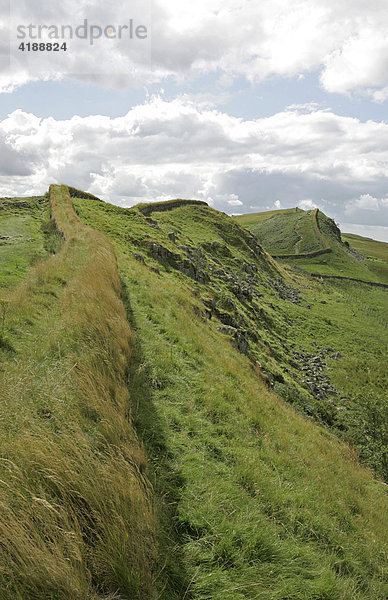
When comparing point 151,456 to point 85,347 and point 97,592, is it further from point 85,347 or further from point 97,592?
point 85,347

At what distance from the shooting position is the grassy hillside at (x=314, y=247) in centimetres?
9421

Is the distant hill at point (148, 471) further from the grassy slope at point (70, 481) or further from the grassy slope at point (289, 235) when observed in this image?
the grassy slope at point (289, 235)

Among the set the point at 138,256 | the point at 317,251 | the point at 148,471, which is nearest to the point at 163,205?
the point at 138,256

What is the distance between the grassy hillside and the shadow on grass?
86.8 metres

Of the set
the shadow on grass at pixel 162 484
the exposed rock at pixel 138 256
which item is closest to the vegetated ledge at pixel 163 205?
the exposed rock at pixel 138 256

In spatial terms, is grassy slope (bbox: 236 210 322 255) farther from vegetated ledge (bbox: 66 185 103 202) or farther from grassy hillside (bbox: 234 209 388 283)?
vegetated ledge (bbox: 66 185 103 202)

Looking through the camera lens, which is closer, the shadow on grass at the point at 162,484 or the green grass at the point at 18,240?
the shadow on grass at the point at 162,484

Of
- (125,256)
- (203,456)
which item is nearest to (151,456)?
(203,456)

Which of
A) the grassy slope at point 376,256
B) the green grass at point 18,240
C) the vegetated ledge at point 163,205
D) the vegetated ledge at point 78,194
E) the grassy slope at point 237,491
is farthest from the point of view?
the grassy slope at point 376,256

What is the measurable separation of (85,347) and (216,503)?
369 cm

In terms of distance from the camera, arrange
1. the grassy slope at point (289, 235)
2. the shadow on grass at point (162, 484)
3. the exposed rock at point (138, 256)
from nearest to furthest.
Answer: the shadow on grass at point (162, 484) → the exposed rock at point (138, 256) → the grassy slope at point (289, 235)

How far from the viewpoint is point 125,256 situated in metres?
21.4

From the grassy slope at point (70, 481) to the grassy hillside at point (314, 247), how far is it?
88247mm

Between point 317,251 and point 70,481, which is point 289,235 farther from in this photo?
point 70,481
